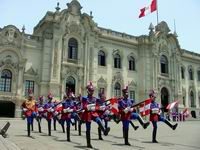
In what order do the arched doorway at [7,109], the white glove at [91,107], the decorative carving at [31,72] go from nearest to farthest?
1. the white glove at [91,107]
2. the arched doorway at [7,109]
3. the decorative carving at [31,72]

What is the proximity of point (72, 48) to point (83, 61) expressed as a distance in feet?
6.71

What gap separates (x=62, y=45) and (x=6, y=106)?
30.1ft

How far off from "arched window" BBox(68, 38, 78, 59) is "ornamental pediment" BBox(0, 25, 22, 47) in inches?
236

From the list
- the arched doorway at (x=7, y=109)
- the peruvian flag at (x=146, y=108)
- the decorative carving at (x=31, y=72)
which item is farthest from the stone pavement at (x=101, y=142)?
the decorative carving at (x=31, y=72)

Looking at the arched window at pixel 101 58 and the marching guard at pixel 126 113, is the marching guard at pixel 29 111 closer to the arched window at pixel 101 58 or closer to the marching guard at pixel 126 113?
the marching guard at pixel 126 113

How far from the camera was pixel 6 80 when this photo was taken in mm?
27797

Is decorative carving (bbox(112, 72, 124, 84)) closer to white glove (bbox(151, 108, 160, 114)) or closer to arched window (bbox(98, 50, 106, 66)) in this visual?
arched window (bbox(98, 50, 106, 66))

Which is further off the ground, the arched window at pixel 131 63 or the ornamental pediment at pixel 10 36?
the ornamental pediment at pixel 10 36

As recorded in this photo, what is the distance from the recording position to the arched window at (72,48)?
32156mm

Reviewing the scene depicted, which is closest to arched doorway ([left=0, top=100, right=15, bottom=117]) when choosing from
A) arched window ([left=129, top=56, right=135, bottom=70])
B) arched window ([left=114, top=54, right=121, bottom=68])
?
arched window ([left=114, top=54, right=121, bottom=68])

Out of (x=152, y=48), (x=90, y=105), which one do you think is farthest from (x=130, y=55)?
(x=90, y=105)

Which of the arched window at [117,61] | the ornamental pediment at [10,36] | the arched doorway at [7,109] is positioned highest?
the ornamental pediment at [10,36]

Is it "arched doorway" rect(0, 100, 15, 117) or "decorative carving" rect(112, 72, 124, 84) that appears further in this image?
"decorative carving" rect(112, 72, 124, 84)

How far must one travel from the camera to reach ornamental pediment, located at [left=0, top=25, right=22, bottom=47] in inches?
1102
